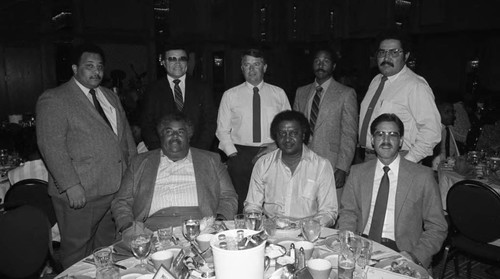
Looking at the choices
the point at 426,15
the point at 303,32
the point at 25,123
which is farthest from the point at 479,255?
the point at 303,32

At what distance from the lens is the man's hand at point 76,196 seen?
2.88 metres

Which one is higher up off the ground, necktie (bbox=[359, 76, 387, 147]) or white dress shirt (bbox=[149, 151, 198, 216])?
necktie (bbox=[359, 76, 387, 147])

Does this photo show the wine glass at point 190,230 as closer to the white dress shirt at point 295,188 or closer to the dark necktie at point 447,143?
the white dress shirt at point 295,188

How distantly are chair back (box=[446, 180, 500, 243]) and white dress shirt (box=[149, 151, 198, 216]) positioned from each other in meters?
2.11

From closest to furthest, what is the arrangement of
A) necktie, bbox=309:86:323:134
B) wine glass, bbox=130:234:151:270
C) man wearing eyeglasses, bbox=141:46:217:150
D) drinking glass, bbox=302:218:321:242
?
wine glass, bbox=130:234:151:270, drinking glass, bbox=302:218:321:242, man wearing eyeglasses, bbox=141:46:217:150, necktie, bbox=309:86:323:134

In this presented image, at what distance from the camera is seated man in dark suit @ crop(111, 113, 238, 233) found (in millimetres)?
2668

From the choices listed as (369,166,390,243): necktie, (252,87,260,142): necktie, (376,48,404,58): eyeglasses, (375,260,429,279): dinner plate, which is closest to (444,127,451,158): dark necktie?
(376,48,404,58): eyeglasses

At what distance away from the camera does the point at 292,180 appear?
9.24 feet

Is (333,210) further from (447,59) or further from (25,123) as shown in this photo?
(447,59)

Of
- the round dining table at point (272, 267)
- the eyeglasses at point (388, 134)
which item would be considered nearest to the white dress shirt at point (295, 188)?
the eyeglasses at point (388, 134)

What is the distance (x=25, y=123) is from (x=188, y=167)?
17.6 ft

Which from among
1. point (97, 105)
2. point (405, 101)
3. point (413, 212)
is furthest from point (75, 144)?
point (405, 101)

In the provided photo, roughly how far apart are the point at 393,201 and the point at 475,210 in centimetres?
109

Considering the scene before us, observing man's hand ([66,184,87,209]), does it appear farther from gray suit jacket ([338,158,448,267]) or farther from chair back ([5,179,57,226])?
gray suit jacket ([338,158,448,267])
